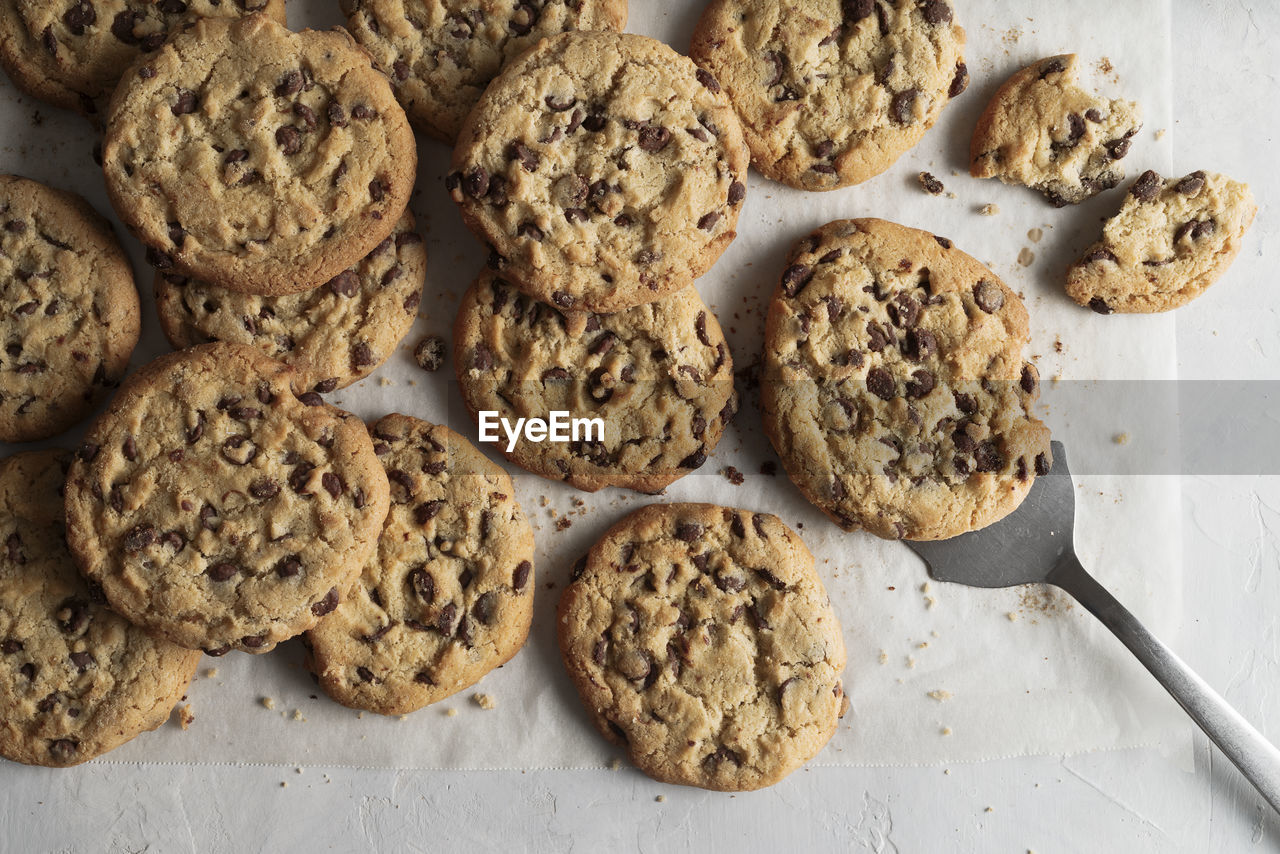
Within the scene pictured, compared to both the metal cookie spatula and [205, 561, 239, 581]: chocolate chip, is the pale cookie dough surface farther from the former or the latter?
[205, 561, 239, 581]: chocolate chip

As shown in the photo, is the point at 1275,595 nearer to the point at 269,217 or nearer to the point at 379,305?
the point at 379,305

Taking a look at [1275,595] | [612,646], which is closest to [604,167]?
[612,646]

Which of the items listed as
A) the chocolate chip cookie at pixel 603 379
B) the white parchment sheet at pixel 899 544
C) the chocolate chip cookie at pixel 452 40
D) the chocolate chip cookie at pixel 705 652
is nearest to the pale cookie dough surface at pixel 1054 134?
the white parchment sheet at pixel 899 544

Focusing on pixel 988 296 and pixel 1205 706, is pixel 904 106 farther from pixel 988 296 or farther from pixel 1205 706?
pixel 1205 706

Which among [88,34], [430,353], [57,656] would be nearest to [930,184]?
[430,353]

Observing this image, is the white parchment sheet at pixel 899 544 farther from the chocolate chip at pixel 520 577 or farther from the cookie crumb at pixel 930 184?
the chocolate chip at pixel 520 577

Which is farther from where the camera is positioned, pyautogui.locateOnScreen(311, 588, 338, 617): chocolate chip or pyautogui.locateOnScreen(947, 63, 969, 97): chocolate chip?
pyautogui.locateOnScreen(947, 63, 969, 97): chocolate chip

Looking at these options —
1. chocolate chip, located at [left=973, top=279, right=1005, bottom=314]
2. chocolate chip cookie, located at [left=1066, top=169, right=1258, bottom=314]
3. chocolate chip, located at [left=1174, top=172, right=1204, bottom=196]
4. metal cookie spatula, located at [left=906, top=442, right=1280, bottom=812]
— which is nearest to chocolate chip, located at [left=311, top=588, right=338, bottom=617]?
metal cookie spatula, located at [left=906, top=442, right=1280, bottom=812]
